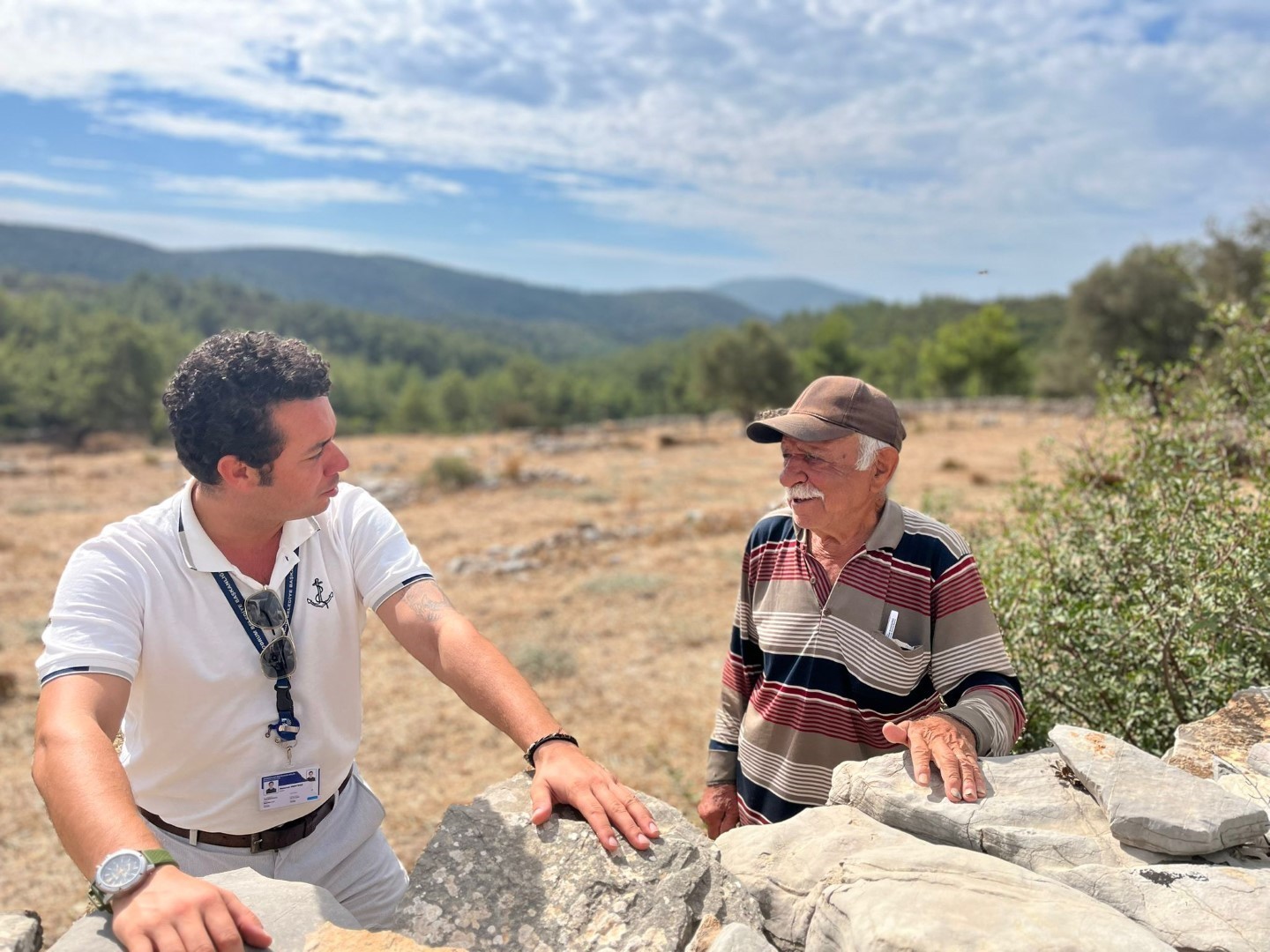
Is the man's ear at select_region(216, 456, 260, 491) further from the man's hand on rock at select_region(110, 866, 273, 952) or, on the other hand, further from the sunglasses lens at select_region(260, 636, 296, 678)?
the man's hand on rock at select_region(110, 866, 273, 952)

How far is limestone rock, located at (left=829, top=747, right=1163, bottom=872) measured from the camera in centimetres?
206

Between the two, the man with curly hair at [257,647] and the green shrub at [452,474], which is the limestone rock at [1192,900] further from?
the green shrub at [452,474]

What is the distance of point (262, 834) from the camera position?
2.51 meters

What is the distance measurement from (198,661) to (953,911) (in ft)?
6.89

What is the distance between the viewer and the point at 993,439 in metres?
27.5

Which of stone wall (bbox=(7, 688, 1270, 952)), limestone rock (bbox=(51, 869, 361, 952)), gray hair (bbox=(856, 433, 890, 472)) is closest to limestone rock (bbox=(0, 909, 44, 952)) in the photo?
stone wall (bbox=(7, 688, 1270, 952))

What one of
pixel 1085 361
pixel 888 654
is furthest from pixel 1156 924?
pixel 1085 361

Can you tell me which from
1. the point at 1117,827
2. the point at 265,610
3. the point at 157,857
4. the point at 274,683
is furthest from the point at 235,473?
the point at 1117,827

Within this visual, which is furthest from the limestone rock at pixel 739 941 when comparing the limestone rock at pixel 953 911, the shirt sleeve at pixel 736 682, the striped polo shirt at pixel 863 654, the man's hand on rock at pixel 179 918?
the shirt sleeve at pixel 736 682

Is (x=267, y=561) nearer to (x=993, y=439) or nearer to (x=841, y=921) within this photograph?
(x=841, y=921)

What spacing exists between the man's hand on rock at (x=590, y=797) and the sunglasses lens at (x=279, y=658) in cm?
84

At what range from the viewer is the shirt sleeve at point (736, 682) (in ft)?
10.6

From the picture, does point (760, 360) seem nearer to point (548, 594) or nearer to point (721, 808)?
point (548, 594)

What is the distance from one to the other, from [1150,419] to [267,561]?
14.0 feet
